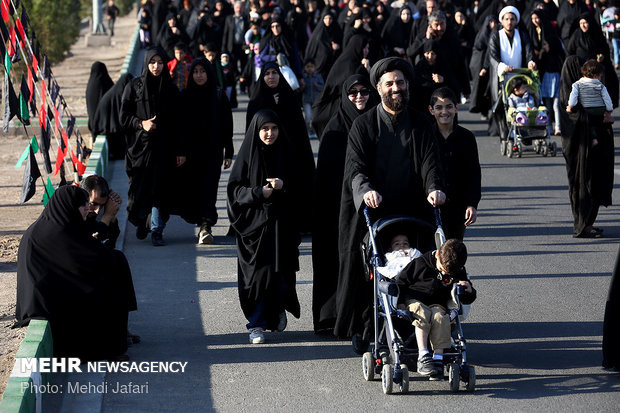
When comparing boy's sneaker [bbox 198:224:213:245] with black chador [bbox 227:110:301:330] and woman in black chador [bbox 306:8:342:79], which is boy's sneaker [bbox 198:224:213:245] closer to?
black chador [bbox 227:110:301:330]

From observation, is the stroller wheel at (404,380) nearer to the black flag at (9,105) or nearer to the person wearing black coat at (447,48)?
the black flag at (9,105)

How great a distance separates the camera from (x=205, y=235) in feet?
36.8

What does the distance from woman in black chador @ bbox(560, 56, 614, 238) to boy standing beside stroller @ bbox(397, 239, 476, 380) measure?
4689 millimetres

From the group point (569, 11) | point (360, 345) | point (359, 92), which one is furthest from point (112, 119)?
point (569, 11)

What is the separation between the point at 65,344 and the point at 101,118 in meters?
8.48

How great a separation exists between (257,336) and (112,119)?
770 centimetres

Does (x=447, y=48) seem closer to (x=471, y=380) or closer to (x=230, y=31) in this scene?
(x=230, y=31)

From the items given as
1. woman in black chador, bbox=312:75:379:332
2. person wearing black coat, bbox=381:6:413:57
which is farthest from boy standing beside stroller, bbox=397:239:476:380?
person wearing black coat, bbox=381:6:413:57

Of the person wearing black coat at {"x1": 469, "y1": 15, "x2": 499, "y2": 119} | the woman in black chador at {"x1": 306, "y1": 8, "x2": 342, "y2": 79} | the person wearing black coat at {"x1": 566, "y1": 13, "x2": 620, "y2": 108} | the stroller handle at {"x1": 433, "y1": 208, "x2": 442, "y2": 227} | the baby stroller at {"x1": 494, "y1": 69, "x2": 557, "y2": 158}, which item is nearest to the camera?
the stroller handle at {"x1": 433, "y1": 208, "x2": 442, "y2": 227}

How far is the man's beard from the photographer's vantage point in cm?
737

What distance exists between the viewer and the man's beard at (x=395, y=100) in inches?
290

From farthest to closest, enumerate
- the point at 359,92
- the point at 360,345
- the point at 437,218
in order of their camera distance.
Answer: the point at 359,92
the point at 360,345
the point at 437,218

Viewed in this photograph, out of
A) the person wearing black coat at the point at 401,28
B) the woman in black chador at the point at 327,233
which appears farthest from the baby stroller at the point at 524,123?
the woman in black chador at the point at 327,233

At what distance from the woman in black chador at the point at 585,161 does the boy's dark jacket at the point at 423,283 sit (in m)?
4.70
